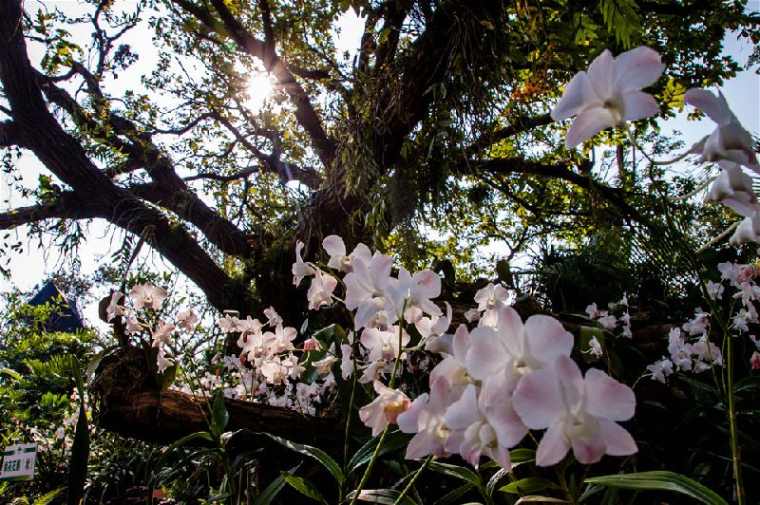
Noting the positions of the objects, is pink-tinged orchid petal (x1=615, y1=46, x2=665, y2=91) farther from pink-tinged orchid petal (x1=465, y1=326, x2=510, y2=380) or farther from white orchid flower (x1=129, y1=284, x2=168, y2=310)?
white orchid flower (x1=129, y1=284, x2=168, y2=310)

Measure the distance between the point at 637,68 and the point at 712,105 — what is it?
0.07 metres

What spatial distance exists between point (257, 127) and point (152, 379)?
356 centimetres

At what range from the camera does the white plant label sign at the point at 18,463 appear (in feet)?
3.56

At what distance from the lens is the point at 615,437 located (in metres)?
0.33

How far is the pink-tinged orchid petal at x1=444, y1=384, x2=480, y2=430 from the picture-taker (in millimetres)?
370

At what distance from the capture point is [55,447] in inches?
91.0

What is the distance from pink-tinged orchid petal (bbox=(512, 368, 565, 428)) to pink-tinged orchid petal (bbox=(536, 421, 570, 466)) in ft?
0.05

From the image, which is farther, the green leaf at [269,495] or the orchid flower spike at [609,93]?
the green leaf at [269,495]

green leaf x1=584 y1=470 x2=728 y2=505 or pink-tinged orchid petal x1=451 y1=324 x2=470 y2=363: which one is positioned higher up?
pink-tinged orchid petal x1=451 y1=324 x2=470 y2=363

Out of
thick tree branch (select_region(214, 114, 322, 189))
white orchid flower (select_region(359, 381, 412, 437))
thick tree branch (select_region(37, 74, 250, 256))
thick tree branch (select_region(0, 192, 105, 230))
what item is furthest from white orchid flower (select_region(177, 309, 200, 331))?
thick tree branch (select_region(214, 114, 322, 189))

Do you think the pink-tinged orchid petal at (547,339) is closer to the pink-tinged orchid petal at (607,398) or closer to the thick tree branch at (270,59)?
the pink-tinged orchid petal at (607,398)

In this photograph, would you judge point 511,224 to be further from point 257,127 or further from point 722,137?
point 722,137

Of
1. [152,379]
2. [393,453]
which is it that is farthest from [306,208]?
[393,453]

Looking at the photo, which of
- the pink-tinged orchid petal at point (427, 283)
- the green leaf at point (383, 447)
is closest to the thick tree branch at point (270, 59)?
the green leaf at point (383, 447)
